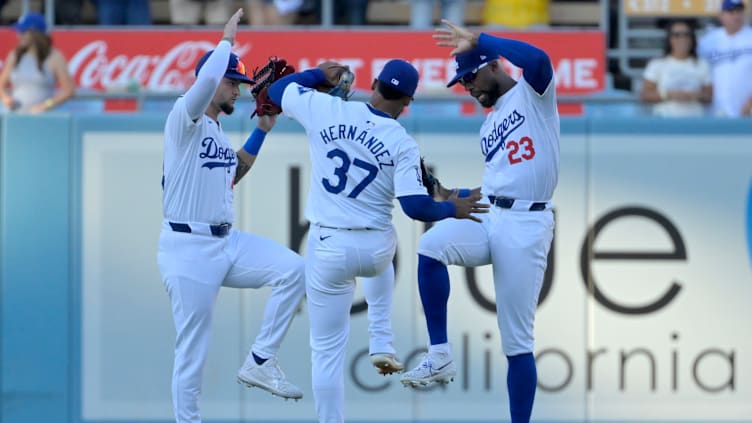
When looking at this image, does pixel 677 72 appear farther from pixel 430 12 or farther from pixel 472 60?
pixel 472 60

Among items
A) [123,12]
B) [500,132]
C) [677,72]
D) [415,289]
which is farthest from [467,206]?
[123,12]

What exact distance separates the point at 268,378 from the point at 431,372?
936mm

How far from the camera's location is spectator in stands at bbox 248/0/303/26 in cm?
1288

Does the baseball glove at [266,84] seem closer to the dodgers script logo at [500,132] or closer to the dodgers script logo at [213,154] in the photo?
the dodgers script logo at [213,154]

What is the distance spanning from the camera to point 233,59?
8.66 m

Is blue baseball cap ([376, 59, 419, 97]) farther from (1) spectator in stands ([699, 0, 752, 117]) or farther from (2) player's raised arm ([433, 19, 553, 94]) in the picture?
(1) spectator in stands ([699, 0, 752, 117])

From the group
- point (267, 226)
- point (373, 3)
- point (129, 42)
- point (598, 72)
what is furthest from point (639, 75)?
point (129, 42)

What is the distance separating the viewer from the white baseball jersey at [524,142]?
8352mm

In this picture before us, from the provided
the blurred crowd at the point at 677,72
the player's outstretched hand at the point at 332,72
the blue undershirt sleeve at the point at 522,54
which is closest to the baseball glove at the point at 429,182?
the player's outstretched hand at the point at 332,72

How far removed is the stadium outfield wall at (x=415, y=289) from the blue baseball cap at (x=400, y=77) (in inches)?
143

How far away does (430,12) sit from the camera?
12.9 metres

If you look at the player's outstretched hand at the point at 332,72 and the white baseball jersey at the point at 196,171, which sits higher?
the player's outstretched hand at the point at 332,72

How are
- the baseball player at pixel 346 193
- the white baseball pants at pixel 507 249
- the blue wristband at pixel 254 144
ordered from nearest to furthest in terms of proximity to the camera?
the baseball player at pixel 346 193
the white baseball pants at pixel 507 249
the blue wristband at pixel 254 144

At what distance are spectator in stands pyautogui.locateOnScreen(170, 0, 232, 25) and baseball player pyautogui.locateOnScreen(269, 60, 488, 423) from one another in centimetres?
456
